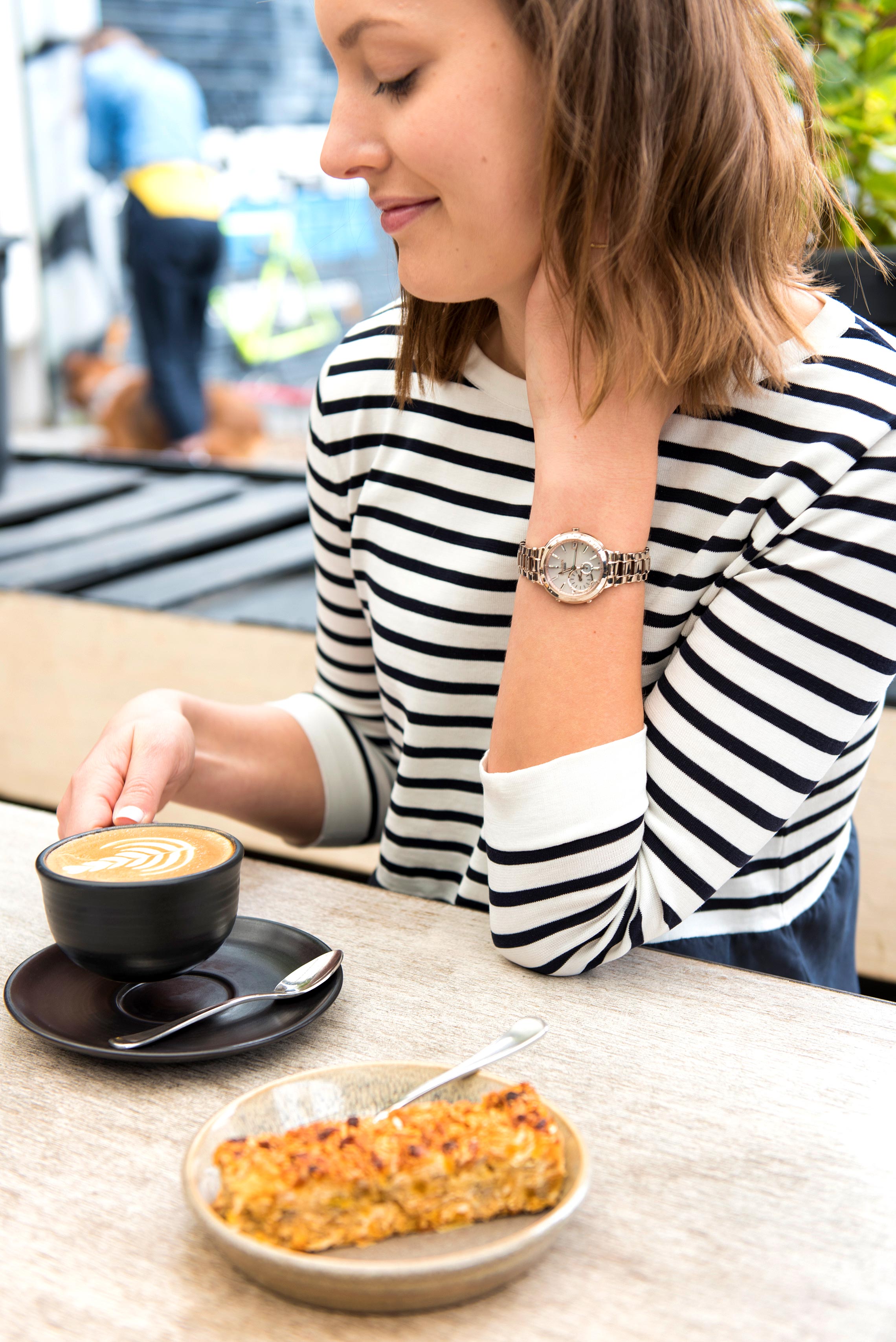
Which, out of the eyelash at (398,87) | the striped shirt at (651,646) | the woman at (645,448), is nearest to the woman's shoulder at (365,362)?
the striped shirt at (651,646)

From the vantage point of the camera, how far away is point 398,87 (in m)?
0.77

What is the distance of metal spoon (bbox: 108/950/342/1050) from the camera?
612mm

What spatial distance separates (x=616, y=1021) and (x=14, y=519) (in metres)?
2.12

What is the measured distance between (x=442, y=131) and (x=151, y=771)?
1.54 ft

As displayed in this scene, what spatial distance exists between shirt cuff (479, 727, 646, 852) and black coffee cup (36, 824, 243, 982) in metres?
0.20

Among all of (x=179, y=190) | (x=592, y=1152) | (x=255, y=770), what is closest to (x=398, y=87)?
(x=255, y=770)

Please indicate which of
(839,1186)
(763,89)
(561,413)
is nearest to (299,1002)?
(839,1186)

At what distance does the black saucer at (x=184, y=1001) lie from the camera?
611 mm

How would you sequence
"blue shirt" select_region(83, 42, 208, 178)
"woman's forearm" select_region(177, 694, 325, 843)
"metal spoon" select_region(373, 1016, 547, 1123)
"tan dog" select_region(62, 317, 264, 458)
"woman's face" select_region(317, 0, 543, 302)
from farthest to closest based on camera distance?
1. "tan dog" select_region(62, 317, 264, 458)
2. "blue shirt" select_region(83, 42, 208, 178)
3. "woman's forearm" select_region(177, 694, 325, 843)
4. "woman's face" select_region(317, 0, 543, 302)
5. "metal spoon" select_region(373, 1016, 547, 1123)

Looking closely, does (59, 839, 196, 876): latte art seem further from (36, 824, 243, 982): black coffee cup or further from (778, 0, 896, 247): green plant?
(778, 0, 896, 247): green plant

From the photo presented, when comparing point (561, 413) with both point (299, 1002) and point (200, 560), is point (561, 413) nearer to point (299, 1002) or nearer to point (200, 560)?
point (299, 1002)

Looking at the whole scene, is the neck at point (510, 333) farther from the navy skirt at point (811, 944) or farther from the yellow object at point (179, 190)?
the yellow object at point (179, 190)

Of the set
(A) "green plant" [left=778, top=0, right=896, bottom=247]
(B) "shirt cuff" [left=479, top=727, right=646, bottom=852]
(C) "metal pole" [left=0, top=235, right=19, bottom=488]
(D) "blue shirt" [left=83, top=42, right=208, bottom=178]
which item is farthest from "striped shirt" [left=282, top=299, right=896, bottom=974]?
(D) "blue shirt" [left=83, top=42, right=208, bottom=178]

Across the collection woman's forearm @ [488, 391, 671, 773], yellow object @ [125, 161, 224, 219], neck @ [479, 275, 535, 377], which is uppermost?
yellow object @ [125, 161, 224, 219]
